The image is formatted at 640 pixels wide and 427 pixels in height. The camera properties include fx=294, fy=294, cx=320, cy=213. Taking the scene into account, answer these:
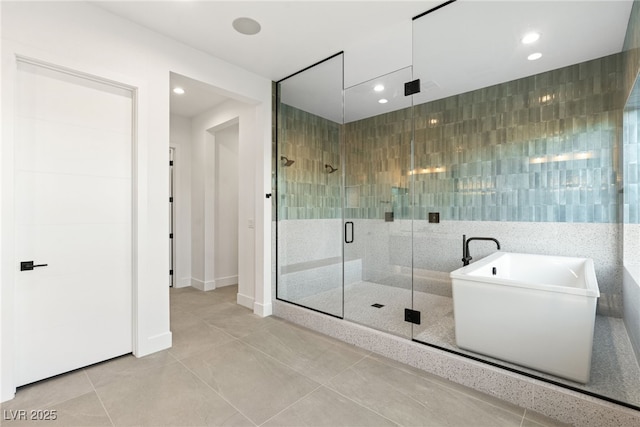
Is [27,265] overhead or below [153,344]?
overhead

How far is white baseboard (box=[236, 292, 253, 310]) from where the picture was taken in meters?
3.93

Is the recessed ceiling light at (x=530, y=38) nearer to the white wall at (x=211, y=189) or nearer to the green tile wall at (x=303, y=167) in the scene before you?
the green tile wall at (x=303, y=167)

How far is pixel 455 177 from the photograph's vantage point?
3312mm

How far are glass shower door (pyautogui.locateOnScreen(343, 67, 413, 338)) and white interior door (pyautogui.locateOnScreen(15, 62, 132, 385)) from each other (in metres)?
2.23

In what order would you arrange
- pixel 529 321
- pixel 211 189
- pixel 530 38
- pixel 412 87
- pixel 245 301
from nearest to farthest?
pixel 529 321
pixel 530 38
pixel 412 87
pixel 245 301
pixel 211 189

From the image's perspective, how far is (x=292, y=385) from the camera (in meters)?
2.16

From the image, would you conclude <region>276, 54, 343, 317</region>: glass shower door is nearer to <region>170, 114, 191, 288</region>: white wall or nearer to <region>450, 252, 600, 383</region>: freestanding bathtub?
<region>450, 252, 600, 383</region>: freestanding bathtub

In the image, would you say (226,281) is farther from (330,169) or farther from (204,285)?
(330,169)

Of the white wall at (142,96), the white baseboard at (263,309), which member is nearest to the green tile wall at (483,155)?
the white wall at (142,96)

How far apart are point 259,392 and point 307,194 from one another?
233 cm

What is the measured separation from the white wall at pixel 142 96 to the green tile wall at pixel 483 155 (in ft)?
2.37

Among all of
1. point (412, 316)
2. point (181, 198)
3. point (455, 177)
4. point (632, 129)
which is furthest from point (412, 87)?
point (181, 198)

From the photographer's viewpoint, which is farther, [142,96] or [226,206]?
[226,206]

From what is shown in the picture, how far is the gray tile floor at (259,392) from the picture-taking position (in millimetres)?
1794
